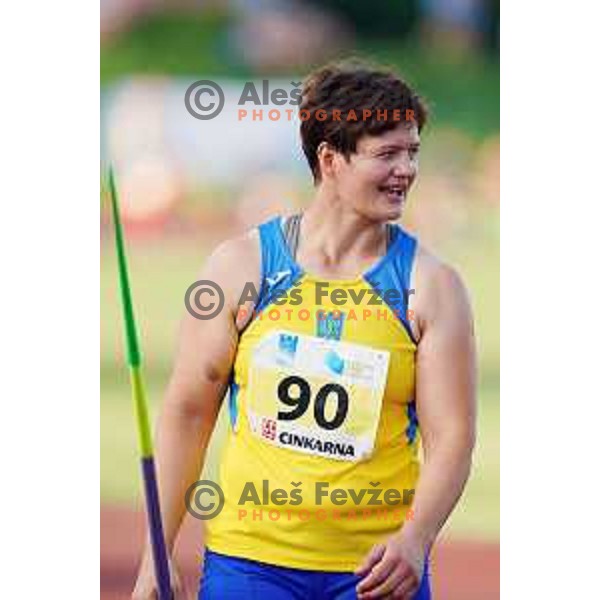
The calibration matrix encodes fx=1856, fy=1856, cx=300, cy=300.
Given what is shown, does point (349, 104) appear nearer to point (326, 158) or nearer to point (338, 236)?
point (326, 158)

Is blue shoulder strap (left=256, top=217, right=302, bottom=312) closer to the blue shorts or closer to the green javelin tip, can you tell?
the green javelin tip

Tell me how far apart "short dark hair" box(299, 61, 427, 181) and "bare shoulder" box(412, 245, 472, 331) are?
0.23m

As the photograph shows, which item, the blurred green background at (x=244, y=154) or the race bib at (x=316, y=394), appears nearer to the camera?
the race bib at (x=316, y=394)

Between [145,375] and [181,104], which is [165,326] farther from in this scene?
[181,104]

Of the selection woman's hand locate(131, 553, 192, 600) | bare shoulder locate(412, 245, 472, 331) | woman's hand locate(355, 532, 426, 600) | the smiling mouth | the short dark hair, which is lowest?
woman's hand locate(131, 553, 192, 600)

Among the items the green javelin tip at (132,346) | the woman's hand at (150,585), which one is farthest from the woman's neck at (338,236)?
the woman's hand at (150,585)

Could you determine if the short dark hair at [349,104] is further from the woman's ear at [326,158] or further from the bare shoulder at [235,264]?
the bare shoulder at [235,264]

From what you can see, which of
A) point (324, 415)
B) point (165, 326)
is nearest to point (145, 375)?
point (165, 326)

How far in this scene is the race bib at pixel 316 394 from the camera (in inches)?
125

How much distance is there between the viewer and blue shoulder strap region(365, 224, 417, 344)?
3.17 metres

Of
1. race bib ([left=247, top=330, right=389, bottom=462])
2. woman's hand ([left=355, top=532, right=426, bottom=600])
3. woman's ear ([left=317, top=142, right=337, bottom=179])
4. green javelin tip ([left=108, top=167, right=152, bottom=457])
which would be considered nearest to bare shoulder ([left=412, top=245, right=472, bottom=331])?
race bib ([left=247, top=330, right=389, bottom=462])

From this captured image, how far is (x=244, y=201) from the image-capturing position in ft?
10.9

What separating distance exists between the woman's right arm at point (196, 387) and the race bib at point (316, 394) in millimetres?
69
